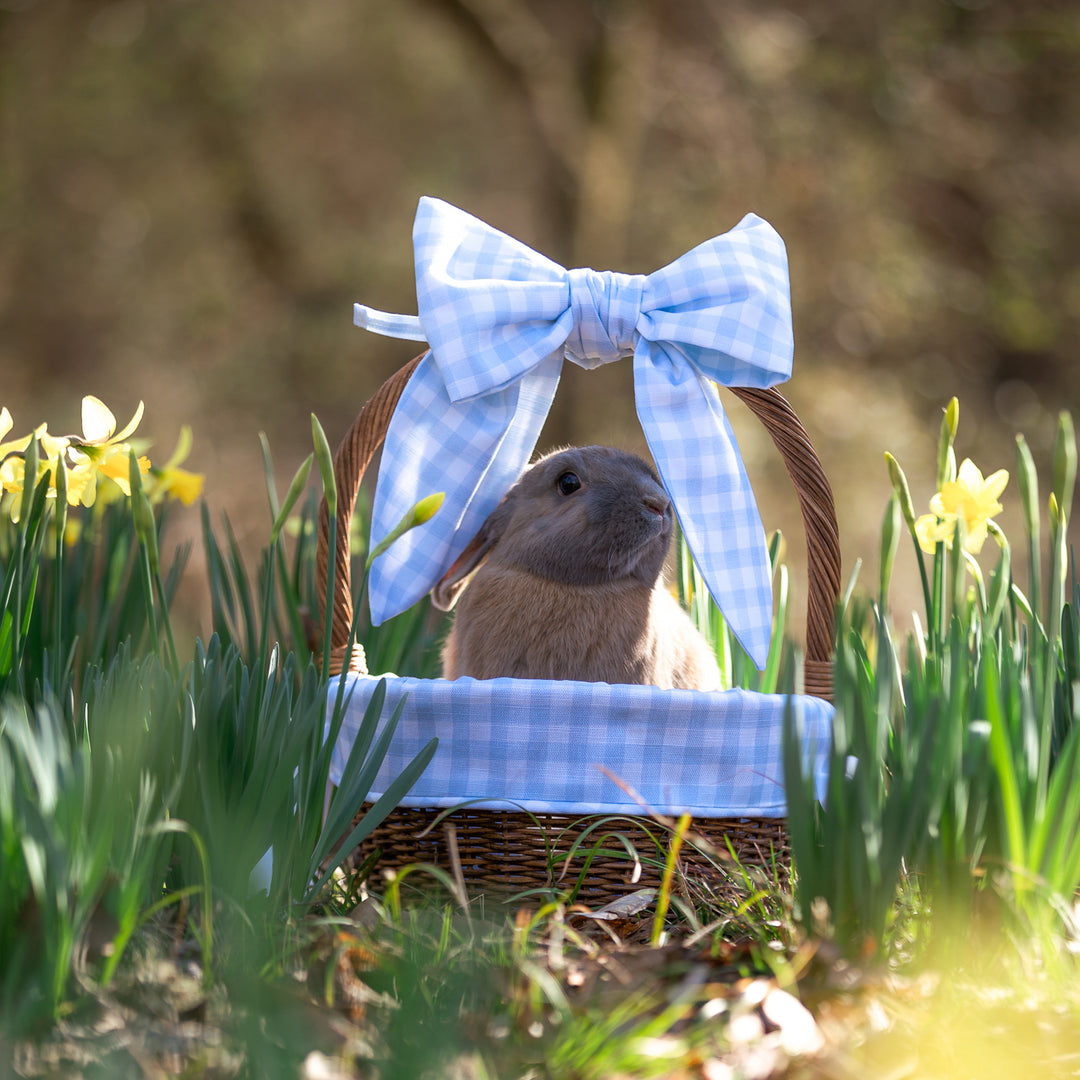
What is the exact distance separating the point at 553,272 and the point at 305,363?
15.7 ft

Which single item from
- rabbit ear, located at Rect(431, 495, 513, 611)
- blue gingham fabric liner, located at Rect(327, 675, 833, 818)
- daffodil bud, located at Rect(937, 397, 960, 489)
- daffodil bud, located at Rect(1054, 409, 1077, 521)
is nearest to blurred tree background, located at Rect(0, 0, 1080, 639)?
rabbit ear, located at Rect(431, 495, 513, 611)

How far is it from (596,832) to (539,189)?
484cm

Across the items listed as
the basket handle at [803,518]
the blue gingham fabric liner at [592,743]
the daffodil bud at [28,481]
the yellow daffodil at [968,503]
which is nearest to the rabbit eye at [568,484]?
the basket handle at [803,518]

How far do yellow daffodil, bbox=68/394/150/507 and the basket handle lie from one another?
→ 0.98 feet

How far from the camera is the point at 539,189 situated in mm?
5711

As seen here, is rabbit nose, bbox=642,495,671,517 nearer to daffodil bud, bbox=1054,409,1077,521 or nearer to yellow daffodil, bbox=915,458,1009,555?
yellow daffodil, bbox=915,458,1009,555

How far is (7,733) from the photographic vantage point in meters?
1.08

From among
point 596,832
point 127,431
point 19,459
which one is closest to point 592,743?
point 596,832

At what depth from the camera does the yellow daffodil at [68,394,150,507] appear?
4.96 ft

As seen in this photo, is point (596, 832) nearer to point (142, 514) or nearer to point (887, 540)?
point (887, 540)

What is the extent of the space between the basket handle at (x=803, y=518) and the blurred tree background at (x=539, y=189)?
3.54m

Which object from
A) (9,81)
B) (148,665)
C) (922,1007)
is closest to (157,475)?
(148,665)

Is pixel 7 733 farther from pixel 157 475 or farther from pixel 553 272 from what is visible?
pixel 553 272

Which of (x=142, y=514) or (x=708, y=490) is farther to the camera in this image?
(x=708, y=490)
